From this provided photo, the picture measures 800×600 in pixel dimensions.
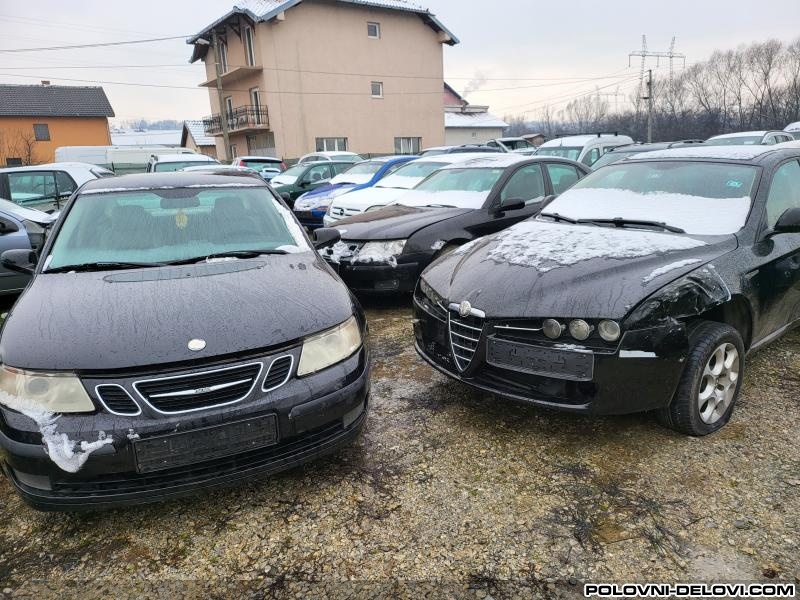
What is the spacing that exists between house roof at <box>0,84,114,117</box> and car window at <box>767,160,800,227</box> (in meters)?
52.1

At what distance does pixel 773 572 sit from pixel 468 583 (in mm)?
1138

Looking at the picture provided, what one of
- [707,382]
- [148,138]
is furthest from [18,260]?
[148,138]

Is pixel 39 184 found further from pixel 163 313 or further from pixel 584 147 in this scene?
pixel 584 147

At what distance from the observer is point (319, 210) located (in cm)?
957

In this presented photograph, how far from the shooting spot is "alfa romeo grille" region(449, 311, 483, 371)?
9.59ft

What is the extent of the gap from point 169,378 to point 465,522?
140 cm

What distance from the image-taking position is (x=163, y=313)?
2.46 meters

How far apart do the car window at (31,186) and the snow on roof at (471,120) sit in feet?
129

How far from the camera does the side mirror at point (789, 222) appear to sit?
318cm

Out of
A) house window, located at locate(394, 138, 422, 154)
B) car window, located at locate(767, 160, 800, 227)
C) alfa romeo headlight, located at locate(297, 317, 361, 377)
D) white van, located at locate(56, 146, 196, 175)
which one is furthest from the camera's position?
house window, located at locate(394, 138, 422, 154)

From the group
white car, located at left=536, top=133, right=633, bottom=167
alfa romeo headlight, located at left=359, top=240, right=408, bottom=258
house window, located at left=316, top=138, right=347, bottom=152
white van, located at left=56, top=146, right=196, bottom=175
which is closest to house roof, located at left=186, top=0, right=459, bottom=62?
house window, located at left=316, top=138, right=347, bottom=152

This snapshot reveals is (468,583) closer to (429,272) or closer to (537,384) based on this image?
(537,384)

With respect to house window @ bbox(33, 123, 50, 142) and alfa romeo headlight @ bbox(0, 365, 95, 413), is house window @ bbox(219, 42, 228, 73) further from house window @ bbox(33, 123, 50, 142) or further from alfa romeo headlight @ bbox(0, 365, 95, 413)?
alfa romeo headlight @ bbox(0, 365, 95, 413)

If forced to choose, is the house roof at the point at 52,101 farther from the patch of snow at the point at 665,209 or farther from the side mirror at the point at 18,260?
the patch of snow at the point at 665,209
